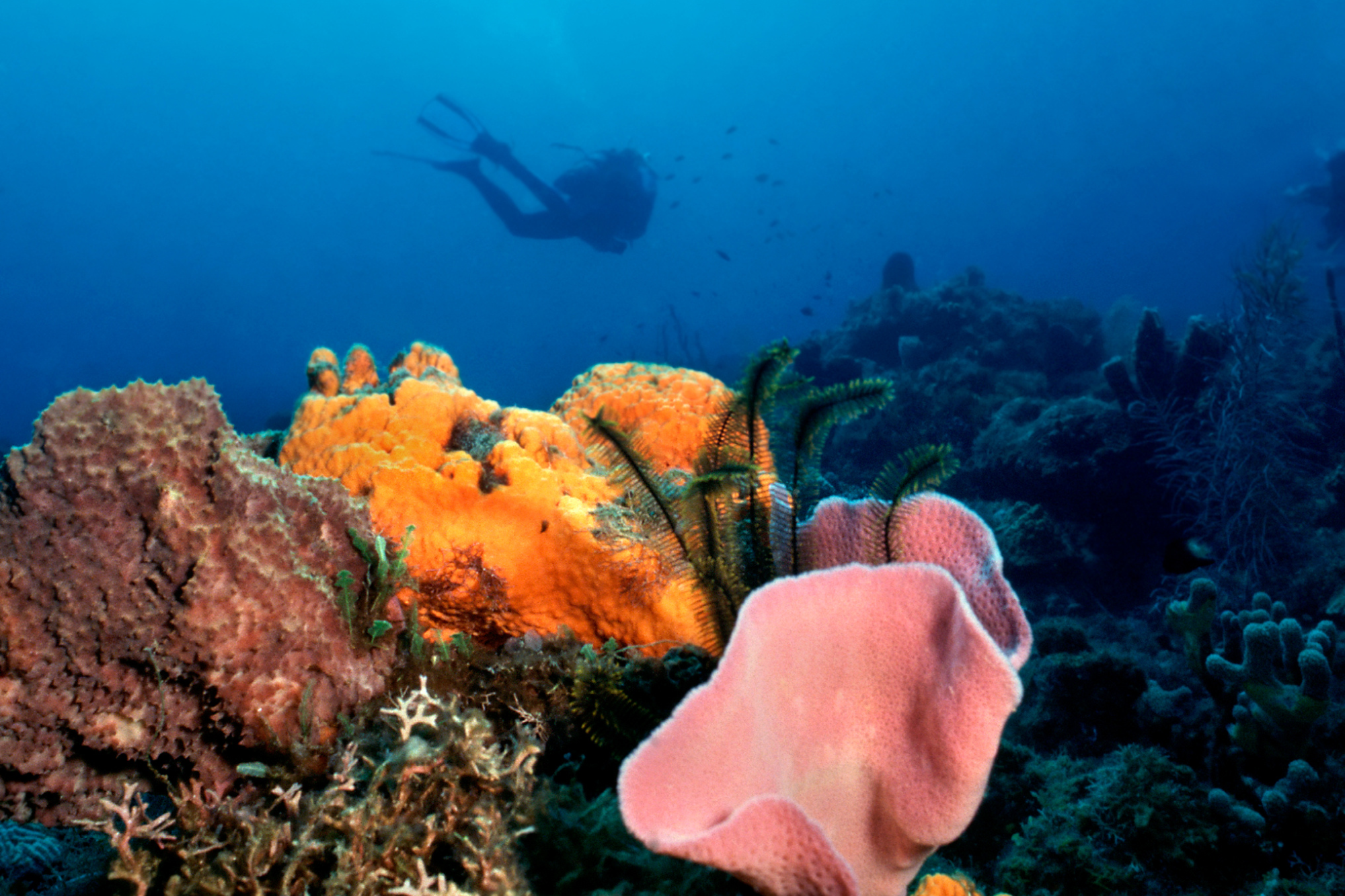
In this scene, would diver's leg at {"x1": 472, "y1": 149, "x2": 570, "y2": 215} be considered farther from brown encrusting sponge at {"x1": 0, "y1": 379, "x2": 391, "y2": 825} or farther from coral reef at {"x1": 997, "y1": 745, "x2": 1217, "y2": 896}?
coral reef at {"x1": 997, "y1": 745, "x2": 1217, "y2": 896}

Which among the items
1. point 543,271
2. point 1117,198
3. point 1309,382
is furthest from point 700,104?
point 1309,382

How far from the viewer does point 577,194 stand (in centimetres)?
2805

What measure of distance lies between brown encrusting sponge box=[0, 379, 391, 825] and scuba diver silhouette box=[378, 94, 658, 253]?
28.2 meters

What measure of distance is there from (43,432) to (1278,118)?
114354mm

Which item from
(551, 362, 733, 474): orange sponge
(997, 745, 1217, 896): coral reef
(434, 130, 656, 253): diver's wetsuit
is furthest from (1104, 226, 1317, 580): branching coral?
(434, 130, 656, 253): diver's wetsuit

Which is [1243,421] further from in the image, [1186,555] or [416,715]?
[416,715]

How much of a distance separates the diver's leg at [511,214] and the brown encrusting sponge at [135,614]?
28.2 meters

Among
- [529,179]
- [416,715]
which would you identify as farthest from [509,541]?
[529,179]

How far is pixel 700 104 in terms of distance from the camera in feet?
429

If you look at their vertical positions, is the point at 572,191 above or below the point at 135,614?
above

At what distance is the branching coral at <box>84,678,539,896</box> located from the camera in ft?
4.63

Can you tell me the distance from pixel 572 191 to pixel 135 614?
2929 centimetres

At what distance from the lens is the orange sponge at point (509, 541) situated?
2.81 meters

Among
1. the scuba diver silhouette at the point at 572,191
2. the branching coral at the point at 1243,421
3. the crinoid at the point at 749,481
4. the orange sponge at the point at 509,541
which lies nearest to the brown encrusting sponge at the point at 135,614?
the orange sponge at the point at 509,541
